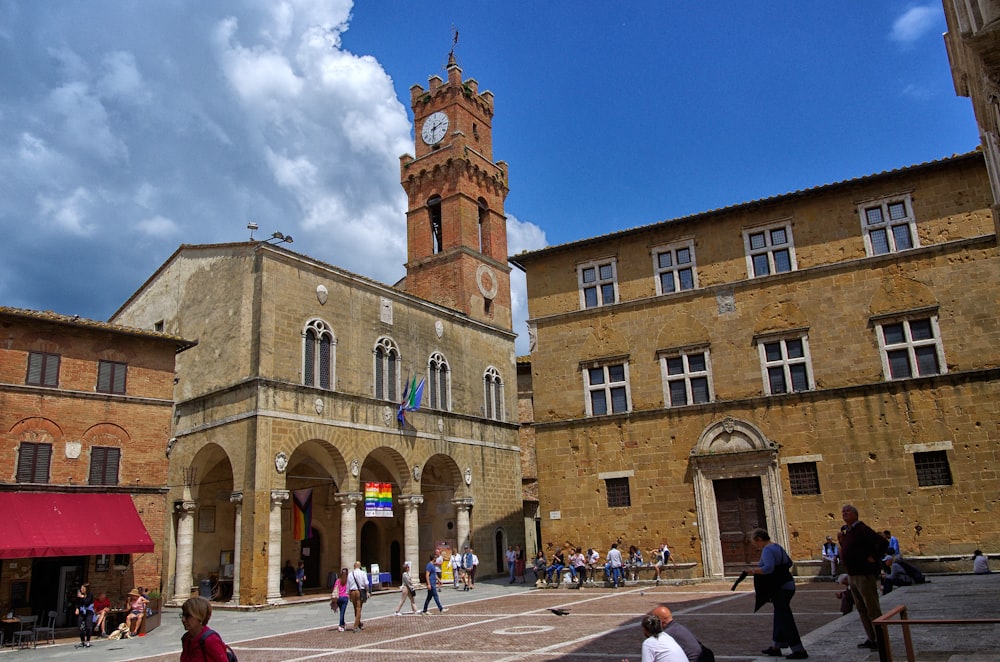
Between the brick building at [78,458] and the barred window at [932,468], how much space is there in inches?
874

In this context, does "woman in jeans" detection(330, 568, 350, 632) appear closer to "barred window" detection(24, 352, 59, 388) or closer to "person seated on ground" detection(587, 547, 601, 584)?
"person seated on ground" detection(587, 547, 601, 584)

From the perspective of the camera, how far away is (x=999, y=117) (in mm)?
11461

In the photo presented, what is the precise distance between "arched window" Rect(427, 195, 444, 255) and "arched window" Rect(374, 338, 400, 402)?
1436cm

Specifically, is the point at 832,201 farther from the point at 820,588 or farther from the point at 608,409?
the point at 820,588

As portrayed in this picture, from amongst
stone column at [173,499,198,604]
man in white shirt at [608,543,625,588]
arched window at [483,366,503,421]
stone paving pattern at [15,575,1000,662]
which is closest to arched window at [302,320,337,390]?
stone column at [173,499,198,604]

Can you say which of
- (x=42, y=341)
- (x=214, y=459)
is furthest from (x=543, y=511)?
(x=42, y=341)

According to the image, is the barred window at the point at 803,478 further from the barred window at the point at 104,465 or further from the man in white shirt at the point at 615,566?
the barred window at the point at 104,465

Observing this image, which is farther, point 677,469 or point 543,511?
point 543,511

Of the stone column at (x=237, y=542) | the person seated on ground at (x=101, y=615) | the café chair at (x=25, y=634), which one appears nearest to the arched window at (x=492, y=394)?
the stone column at (x=237, y=542)

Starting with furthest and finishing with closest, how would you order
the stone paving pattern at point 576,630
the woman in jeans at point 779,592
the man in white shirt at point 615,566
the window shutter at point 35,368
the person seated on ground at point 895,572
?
the man in white shirt at point 615,566, the window shutter at point 35,368, the person seated on ground at point 895,572, the stone paving pattern at point 576,630, the woman in jeans at point 779,592

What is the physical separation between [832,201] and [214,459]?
2410 centimetres

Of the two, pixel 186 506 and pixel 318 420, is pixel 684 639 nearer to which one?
pixel 318 420

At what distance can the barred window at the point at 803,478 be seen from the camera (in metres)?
23.1

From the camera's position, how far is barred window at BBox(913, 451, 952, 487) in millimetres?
21453
